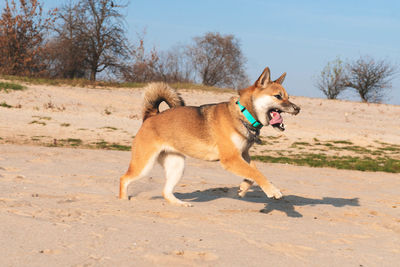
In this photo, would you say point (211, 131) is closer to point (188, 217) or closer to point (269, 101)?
point (269, 101)

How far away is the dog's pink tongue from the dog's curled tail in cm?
165

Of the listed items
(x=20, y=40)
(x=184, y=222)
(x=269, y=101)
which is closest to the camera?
(x=184, y=222)

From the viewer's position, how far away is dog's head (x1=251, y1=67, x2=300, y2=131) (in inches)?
217

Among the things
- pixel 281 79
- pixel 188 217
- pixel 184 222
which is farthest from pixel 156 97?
pixel 184 222

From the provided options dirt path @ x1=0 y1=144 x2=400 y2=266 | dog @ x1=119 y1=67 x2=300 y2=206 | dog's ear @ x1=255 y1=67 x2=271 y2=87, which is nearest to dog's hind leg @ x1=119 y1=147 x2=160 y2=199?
dog @ x1=119 y1=67 x2=300 y2=206

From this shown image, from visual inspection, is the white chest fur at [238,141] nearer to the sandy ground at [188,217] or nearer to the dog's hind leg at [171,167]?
the sandy ground at [188,217]

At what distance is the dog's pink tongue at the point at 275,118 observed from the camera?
5562 mm

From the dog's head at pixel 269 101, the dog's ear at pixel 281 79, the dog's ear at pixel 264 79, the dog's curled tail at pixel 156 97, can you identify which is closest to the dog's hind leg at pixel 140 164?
the dog's curled tail at pixel 156 97

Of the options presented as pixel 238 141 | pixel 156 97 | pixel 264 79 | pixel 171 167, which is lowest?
pixel 171 167

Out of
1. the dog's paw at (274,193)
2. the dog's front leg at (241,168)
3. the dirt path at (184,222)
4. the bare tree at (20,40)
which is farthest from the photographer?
the bare tree at (20,40)

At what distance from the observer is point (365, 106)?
25688 millimetres

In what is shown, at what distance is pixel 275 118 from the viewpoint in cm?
559

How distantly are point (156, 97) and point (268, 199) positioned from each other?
7.82 feet

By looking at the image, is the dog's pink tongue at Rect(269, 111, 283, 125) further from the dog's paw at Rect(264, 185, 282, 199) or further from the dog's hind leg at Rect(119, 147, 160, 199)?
the dog's hind leg at Rect(119, 147, 160, 199)
